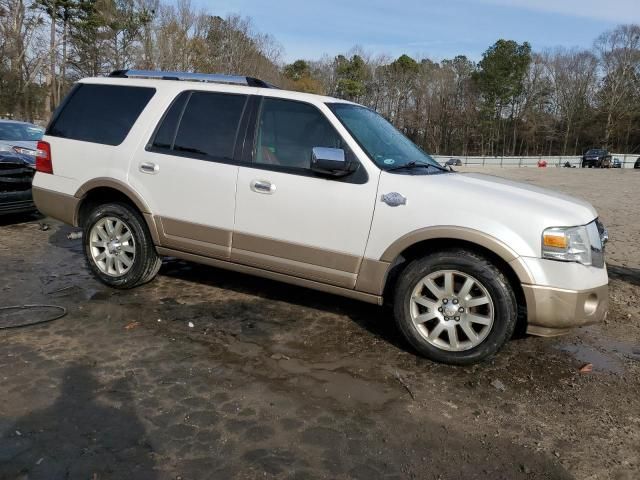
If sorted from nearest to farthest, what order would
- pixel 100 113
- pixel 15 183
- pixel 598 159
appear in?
pixel 100 113
pixel 15 183
pixel 598 159

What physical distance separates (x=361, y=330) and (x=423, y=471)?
192 cm

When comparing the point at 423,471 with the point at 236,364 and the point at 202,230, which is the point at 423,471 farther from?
the point at 202,230

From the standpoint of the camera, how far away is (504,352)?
166 inches

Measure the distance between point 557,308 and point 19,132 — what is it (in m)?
10.3

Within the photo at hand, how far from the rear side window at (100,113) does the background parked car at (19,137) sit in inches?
180

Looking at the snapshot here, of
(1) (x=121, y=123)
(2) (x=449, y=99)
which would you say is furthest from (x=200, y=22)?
(2) (x=449, y=99)

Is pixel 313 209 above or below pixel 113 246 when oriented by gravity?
above

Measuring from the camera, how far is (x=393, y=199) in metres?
3.96

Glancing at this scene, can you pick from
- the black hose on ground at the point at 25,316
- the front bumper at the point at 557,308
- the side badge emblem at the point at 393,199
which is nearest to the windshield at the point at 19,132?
the black hose on ground at the point at 25,316

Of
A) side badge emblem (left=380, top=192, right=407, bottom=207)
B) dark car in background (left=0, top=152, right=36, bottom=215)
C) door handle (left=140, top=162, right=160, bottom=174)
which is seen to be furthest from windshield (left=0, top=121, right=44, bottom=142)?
side badge emblem (left=380, top=192, right=407, bottom=207)

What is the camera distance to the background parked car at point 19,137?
930cm

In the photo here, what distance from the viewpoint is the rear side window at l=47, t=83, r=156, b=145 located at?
5039 millimetres

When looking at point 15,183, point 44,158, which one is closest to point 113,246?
point 44,158

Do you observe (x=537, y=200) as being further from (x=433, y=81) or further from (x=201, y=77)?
(x=433, y=81)
